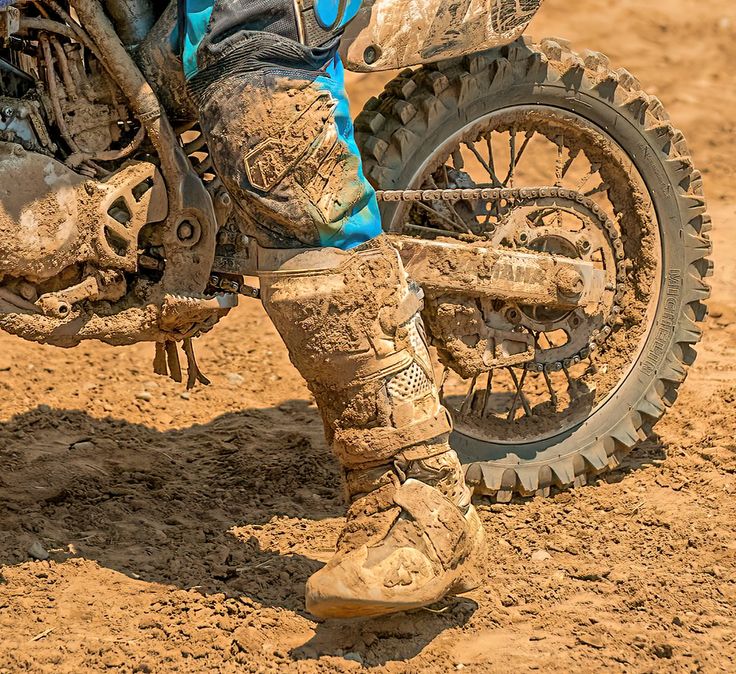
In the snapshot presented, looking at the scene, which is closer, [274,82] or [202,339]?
[274,82]

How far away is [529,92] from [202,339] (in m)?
2.44

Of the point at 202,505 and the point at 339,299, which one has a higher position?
the point at 339,299

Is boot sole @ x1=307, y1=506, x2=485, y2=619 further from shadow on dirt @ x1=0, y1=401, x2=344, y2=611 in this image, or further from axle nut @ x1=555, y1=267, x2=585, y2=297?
axle nut @ x1=555, y1=267, x2=585, y2=297

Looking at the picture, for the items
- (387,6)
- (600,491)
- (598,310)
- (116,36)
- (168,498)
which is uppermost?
(387,6)

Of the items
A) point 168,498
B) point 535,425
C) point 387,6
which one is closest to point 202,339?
point 168,498

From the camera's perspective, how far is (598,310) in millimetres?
3900

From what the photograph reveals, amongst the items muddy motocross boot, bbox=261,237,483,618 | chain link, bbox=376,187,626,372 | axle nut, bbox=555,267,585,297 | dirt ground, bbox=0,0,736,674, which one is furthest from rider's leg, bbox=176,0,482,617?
axle nut, bbox=555,267,585,297

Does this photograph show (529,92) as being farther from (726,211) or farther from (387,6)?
(726,211)

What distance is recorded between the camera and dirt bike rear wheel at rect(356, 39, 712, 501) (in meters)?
3.75

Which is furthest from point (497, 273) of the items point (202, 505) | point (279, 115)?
point (202, 505)

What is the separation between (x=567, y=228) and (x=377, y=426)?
4.65ft

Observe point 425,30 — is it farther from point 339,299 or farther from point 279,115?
point 339,299

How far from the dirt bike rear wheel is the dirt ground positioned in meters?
0.19

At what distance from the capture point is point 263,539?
3578 millimetres
